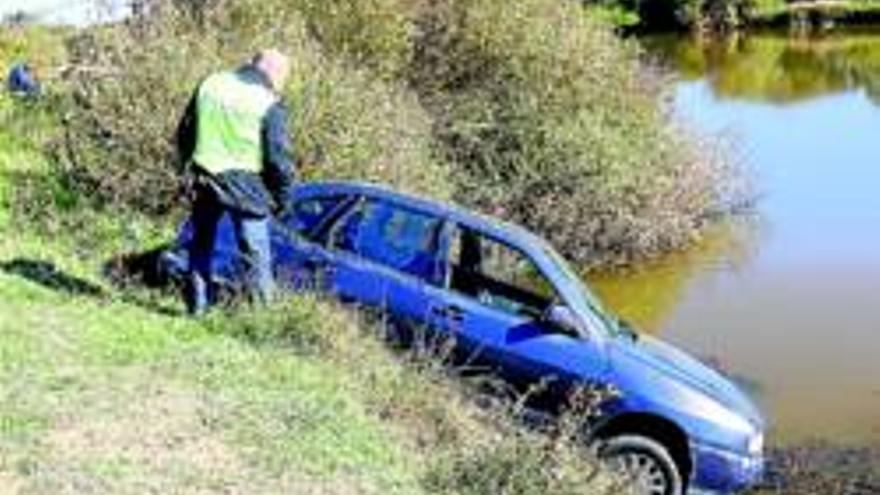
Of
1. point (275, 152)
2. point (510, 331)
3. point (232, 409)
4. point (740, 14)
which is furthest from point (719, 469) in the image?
point (740, 14)

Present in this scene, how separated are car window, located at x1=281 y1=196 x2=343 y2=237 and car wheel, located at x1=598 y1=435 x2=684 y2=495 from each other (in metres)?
2.73

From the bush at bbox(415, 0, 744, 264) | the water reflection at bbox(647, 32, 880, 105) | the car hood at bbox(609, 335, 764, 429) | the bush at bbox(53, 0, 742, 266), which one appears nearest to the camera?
the car hood at bbox(609, 335, 764, 429)

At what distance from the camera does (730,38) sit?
247 ft

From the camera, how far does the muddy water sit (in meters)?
19.4

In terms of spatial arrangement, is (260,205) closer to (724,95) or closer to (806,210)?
(806,210)

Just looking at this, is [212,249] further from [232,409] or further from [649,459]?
[649,459]

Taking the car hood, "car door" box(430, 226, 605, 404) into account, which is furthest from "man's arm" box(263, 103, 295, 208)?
the car hood

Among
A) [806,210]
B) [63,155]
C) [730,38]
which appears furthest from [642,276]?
[730,38]

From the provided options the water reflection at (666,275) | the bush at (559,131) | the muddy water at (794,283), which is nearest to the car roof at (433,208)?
the muddy water at (794,283)

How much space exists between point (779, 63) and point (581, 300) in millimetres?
50633

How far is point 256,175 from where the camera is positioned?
41.8ft

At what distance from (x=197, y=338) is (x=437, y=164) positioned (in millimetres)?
11901

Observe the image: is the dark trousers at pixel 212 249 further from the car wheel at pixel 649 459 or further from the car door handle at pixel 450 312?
the car wheel at pixel 649 459

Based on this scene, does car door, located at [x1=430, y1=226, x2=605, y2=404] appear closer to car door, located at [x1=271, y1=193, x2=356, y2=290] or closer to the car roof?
the car roof
